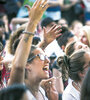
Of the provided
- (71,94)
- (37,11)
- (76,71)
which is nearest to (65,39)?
(76,71)

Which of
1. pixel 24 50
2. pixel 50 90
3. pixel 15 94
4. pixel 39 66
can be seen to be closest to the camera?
pixel 15 94

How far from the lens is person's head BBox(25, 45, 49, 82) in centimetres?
317

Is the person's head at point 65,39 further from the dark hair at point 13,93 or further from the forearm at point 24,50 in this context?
the dark hair at point 13,93

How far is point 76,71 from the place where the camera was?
349 centimetres

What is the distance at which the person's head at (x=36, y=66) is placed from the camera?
125 inches

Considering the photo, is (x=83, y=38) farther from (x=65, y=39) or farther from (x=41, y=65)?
(x=41, y=65)

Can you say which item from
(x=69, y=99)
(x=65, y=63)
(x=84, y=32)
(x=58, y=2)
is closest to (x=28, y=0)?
(x=58, y=2)

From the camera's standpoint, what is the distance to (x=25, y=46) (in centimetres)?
260

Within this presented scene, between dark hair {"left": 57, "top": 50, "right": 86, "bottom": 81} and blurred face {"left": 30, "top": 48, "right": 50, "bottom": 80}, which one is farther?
dark hair {"left": 57, "top": 50, "right": 86, "bottom": 81}

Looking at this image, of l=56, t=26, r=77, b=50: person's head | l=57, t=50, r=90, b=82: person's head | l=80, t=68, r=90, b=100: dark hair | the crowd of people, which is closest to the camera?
l=80, t=68, r=90, b=100: dark hair

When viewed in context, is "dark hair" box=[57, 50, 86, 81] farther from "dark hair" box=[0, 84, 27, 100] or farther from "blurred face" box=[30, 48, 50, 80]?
"dark hair" box=[0, 84, 27, 100]

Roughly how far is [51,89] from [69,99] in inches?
17.6

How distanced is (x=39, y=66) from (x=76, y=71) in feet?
1.55

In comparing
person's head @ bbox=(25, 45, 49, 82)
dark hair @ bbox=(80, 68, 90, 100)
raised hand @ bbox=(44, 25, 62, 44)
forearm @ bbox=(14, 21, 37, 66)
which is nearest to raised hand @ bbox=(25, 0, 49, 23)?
forearm @ bbox=(14, 21, 37, 66)
